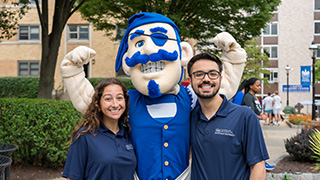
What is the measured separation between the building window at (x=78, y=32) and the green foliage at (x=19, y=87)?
480 centimetres

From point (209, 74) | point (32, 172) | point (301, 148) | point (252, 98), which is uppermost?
point (209, 74)

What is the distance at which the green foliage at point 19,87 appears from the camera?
21.8 meters

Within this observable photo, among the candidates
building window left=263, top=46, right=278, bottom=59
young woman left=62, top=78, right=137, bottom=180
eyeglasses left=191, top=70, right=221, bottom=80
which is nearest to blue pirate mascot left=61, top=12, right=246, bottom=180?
young woman left=62, top=78, right=137, bottom=180

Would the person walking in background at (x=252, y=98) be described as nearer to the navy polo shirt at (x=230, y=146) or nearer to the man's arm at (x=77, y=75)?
the navy polo shirt at (x=230, y=146)

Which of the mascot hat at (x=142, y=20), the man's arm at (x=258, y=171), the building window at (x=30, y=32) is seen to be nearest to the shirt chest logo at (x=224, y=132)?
the man's arm at (x=258, y=171)

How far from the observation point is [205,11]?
42.1ft

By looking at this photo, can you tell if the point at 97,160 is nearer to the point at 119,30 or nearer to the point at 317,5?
the point at 119,30

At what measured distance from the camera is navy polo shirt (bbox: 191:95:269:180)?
8.52ft

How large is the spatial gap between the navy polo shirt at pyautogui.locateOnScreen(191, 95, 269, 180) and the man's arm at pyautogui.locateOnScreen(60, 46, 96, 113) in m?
1.28

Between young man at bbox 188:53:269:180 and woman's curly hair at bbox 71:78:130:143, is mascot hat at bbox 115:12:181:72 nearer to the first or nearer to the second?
woman's curly hair at bbox 71:78:130:143

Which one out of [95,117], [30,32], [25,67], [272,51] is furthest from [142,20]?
Answer: [272,51]

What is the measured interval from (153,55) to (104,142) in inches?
37.4

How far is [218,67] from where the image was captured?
2.78 metres

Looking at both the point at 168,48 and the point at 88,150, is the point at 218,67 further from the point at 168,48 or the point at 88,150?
the point at 88,150
